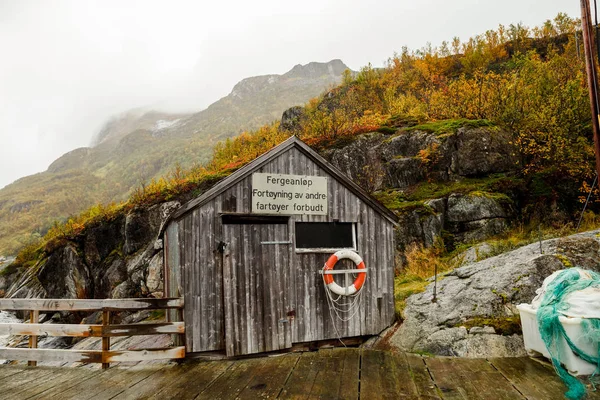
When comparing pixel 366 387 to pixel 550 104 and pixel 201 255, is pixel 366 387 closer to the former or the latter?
pixel 201 255

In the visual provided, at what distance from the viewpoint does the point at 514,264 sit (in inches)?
341

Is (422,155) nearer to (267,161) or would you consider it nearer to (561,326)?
(267,161)

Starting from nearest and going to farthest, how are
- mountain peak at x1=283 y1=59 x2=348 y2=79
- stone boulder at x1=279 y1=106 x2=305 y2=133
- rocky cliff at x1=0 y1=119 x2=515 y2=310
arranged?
rocky cliff at x1=0 y1=119 x2=515 y2=310 < stone boulder at x1=279 y1=106 x2=305 y2=133 < mountain peak at x1=283 y1=59 x2=348 y2=79

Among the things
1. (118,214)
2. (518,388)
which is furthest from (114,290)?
(518,388)

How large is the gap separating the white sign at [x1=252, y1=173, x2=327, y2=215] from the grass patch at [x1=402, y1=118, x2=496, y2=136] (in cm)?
1122

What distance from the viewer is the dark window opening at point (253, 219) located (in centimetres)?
766

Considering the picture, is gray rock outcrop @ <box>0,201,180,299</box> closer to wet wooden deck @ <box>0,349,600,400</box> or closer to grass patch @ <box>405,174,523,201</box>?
wet wooden deck @ <box>0,349,600,400</box>

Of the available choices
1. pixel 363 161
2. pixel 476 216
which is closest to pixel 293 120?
pixel 363 161

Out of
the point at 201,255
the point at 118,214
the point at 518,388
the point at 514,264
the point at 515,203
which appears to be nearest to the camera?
the point at 518,388

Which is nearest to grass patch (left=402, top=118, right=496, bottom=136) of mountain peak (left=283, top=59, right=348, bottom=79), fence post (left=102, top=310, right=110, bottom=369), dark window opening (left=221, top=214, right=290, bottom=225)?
dark window opening (left=221, top=214, right=290, bottom=225)

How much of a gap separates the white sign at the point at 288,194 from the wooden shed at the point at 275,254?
0.07 ft

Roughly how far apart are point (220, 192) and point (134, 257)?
11901 millimetres

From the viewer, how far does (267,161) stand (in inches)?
317

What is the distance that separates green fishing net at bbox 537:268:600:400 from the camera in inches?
196
